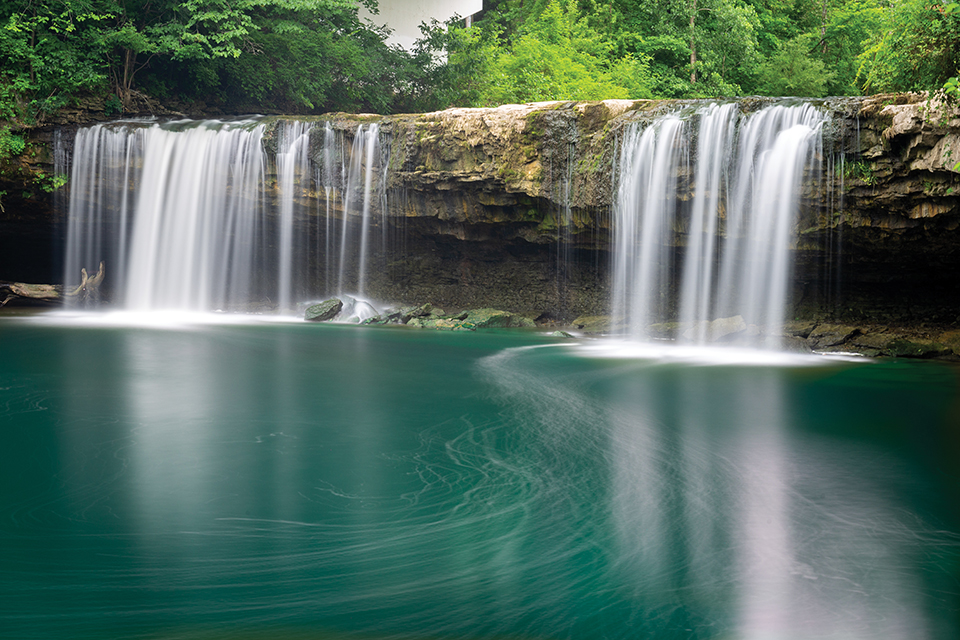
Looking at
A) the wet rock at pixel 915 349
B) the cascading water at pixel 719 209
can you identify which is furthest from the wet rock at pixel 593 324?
the wet rock at pixel 915 349

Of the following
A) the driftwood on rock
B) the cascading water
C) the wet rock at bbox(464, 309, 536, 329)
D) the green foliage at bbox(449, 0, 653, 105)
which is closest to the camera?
the cascading water

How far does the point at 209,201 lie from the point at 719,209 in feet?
42.6

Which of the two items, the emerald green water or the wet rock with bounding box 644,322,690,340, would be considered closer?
the emerald green water

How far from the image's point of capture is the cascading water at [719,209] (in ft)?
48.8

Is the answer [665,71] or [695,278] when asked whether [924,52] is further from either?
[665,71]

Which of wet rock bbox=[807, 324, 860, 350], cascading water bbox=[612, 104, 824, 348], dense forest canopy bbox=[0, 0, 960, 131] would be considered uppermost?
→ dense forest canopy bbox=[0, 0, 960, 131]

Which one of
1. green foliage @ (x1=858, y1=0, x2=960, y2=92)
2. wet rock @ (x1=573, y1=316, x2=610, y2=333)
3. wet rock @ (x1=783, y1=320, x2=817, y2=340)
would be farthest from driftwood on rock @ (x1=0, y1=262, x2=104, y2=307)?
green foliage @ (x1=858, y1=0, x2=960, y2=92)

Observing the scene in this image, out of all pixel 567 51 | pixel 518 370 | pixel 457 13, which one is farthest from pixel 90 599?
pixel 457 13

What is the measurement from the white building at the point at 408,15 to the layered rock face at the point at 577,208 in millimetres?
13850

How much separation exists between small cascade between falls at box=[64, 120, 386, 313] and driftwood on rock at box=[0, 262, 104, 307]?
58 centimetres

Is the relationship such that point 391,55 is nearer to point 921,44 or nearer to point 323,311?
point 323,311

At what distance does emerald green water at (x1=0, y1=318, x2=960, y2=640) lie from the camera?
154 inches

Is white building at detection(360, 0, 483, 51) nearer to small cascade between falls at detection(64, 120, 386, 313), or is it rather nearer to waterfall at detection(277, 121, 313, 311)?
waterfall at detection(277, 121, 313, 311)

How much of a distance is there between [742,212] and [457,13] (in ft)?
74.5
